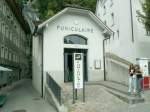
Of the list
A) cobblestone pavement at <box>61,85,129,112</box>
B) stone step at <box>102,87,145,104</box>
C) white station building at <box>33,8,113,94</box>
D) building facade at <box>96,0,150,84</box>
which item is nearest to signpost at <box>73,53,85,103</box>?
cobblestone pavement at <box>61,85,129,112</box>

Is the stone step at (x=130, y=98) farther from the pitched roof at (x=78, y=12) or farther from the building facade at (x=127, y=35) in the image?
the pitched roof at (x=78, y=12)

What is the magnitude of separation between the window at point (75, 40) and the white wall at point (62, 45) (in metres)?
0.35

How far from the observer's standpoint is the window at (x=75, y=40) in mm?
20922

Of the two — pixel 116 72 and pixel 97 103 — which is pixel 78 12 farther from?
pixel 97 103

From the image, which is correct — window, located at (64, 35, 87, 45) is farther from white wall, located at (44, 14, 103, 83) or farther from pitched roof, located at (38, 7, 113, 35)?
pitched roof, located at (38, 7, 113, 35)

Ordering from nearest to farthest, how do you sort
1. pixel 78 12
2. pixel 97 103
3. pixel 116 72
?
pixel 97 103
pixel 116 72
pixel 78 12

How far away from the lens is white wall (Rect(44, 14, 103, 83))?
1983cm

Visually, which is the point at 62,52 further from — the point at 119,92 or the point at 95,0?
the point at 95,0

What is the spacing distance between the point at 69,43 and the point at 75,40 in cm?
66

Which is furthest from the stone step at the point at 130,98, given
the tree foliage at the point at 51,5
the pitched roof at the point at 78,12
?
the tree foliage at the point at 51,5

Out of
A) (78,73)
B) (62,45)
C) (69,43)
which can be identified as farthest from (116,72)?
(78,73)

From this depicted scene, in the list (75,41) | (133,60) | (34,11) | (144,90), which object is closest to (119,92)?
(144,90)

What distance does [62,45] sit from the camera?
20.3m

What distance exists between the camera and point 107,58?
74.1 feet
